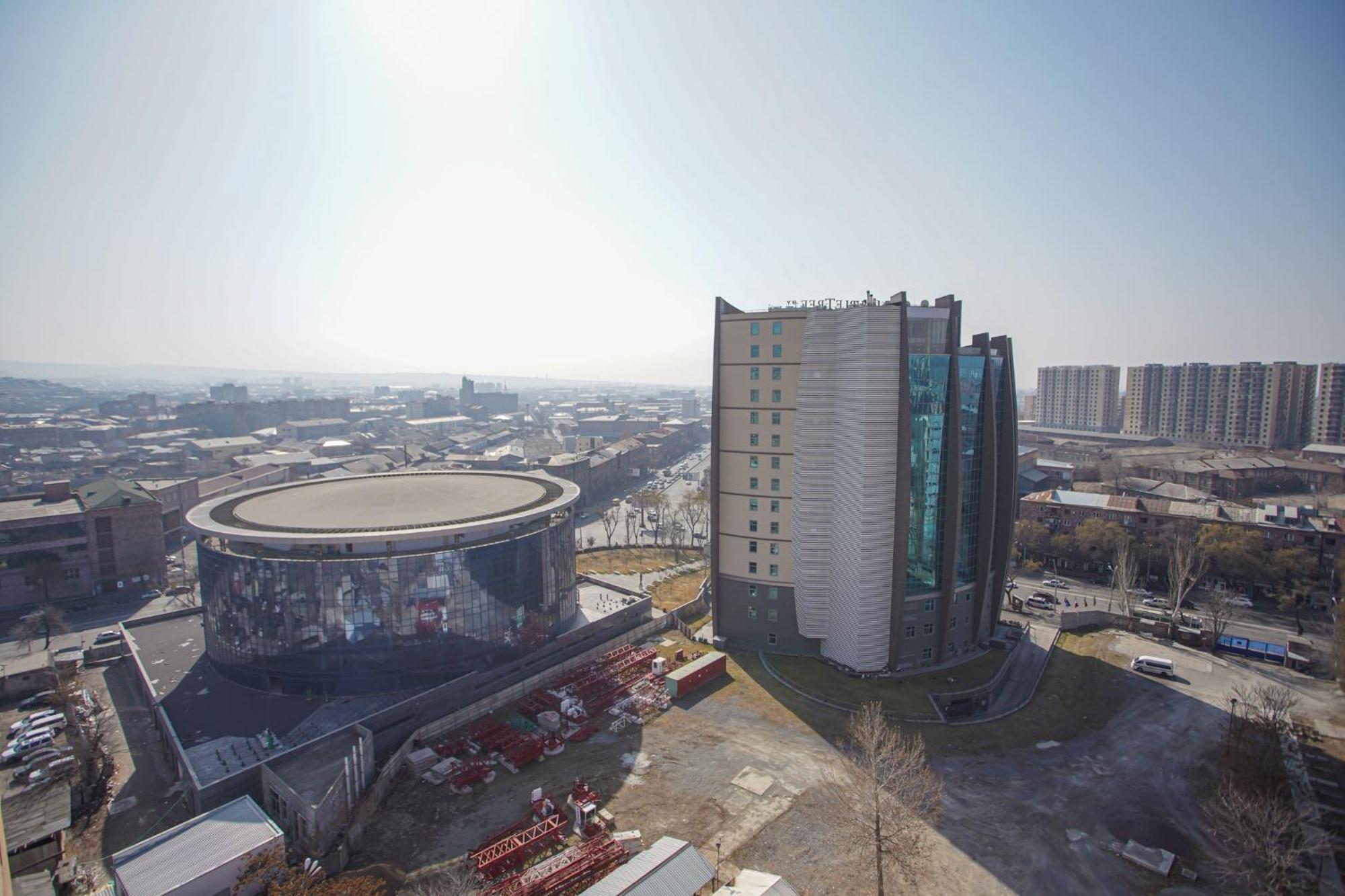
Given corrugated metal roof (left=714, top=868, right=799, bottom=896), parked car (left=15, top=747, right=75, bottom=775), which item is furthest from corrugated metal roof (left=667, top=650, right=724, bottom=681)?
parked car (left=15, top=747, right=75, bottom=775)

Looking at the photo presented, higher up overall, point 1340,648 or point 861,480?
point 861,480

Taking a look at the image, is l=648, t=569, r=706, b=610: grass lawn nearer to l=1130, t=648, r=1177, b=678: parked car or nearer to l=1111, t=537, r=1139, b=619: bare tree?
l=1130, t=648, r=1177, b=678: parked car

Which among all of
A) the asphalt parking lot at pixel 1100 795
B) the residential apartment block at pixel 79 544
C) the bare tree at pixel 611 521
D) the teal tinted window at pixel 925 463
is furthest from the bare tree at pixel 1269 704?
the residential apartment block at pixel 79 544

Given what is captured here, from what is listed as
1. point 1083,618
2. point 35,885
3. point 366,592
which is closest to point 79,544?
point 366,592

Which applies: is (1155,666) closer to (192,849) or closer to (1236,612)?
(1236,612)

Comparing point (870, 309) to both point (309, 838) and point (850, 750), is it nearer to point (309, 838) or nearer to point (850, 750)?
point (850, 750)
